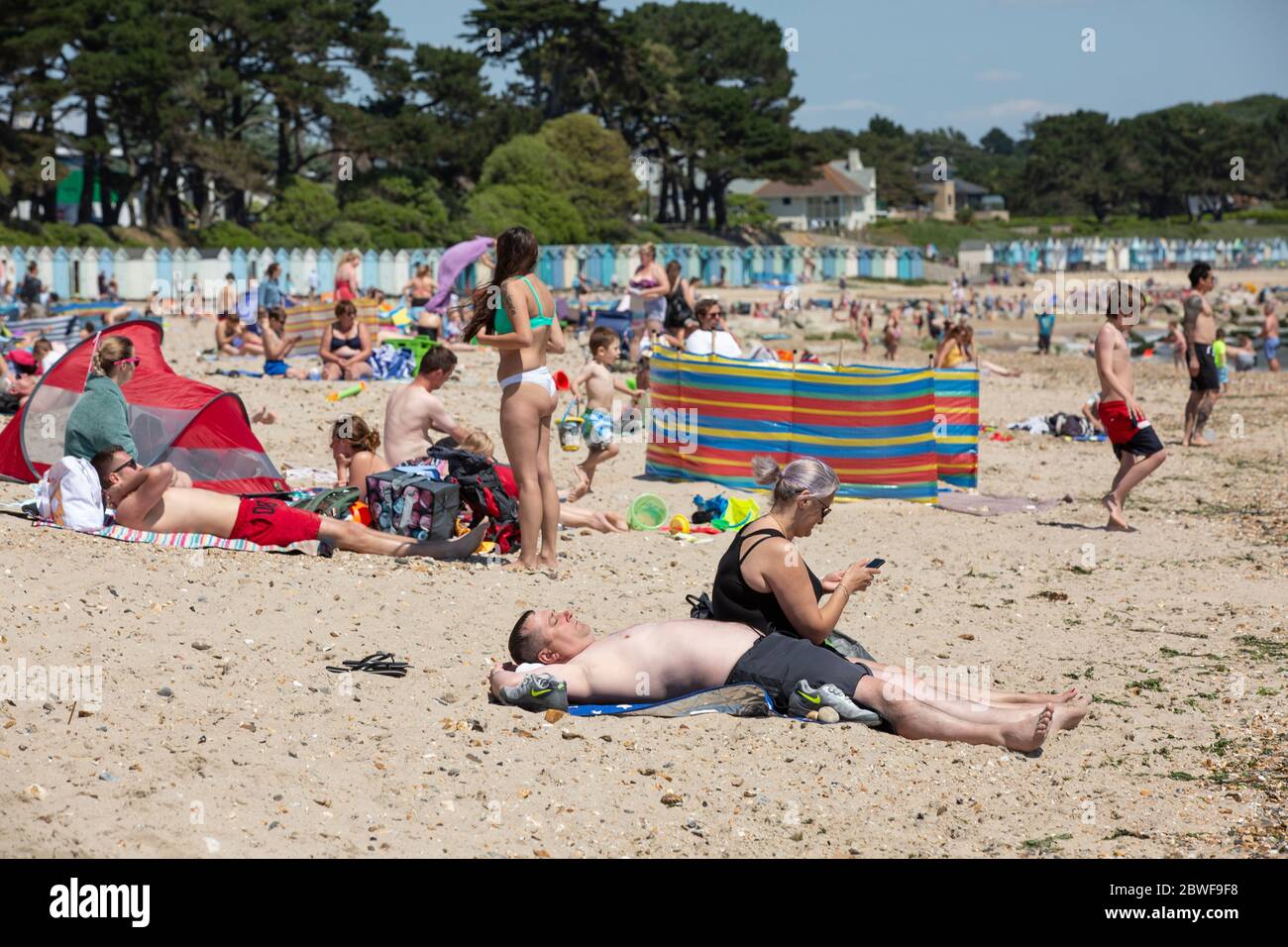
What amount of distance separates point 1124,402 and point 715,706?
16.6 feet

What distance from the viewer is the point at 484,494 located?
7387 mm

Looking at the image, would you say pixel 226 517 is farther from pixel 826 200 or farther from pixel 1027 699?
pixel 826 200

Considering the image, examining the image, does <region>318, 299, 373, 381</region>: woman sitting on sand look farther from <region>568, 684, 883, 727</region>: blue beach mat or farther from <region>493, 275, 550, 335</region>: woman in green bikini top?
<region>568, 684, 883, 727</region>: blue beach mat

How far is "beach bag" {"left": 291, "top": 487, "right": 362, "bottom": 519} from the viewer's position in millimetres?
7656

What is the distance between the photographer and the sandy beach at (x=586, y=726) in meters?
4.10

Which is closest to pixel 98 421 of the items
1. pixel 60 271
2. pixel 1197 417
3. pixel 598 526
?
pixel 598 526

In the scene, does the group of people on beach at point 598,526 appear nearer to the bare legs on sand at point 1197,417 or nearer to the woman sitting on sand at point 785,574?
the woman sitting on sand at point 785,574

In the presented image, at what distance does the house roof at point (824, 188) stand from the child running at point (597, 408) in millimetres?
87064

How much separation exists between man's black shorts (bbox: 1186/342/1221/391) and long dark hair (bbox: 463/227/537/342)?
8.52 m

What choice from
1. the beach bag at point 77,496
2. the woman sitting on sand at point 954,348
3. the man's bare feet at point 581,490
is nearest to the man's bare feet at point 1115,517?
the man's bare feet at point 581,490
